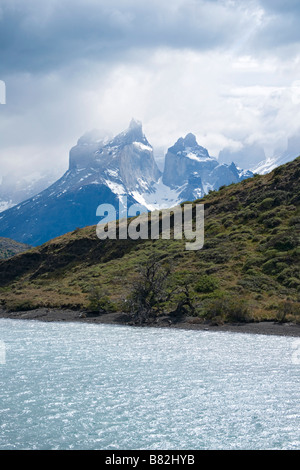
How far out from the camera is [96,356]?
86.1ft

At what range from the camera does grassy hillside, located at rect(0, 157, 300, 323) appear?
1596 inches

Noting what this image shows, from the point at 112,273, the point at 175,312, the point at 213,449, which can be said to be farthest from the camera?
the point at 112,273

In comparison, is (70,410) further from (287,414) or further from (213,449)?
(287,414)

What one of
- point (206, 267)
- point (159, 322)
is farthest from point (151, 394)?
point (206, 267)

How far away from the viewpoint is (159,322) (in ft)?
127

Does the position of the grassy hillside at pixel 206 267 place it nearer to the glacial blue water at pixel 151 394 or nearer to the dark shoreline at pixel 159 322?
the dark shoreline at pixel 159 322

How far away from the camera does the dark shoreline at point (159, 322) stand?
3275 cm

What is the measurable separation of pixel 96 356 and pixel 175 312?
15.3 m

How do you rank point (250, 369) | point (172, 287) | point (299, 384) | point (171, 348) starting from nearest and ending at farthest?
point (299, 384) → point (250, 369) → point (171, 348) → point (172, 287)

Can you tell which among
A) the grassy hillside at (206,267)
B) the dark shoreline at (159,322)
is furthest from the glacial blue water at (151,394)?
the grassy hillside at (206,267)

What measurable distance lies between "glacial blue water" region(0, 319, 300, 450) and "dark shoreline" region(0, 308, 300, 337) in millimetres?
2211

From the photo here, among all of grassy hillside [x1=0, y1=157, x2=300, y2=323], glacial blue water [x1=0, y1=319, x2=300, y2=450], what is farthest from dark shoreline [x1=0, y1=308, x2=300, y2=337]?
glacial blue water [x1=0, y1=319, x2=300, y2=450]

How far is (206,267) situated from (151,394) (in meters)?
32.5
